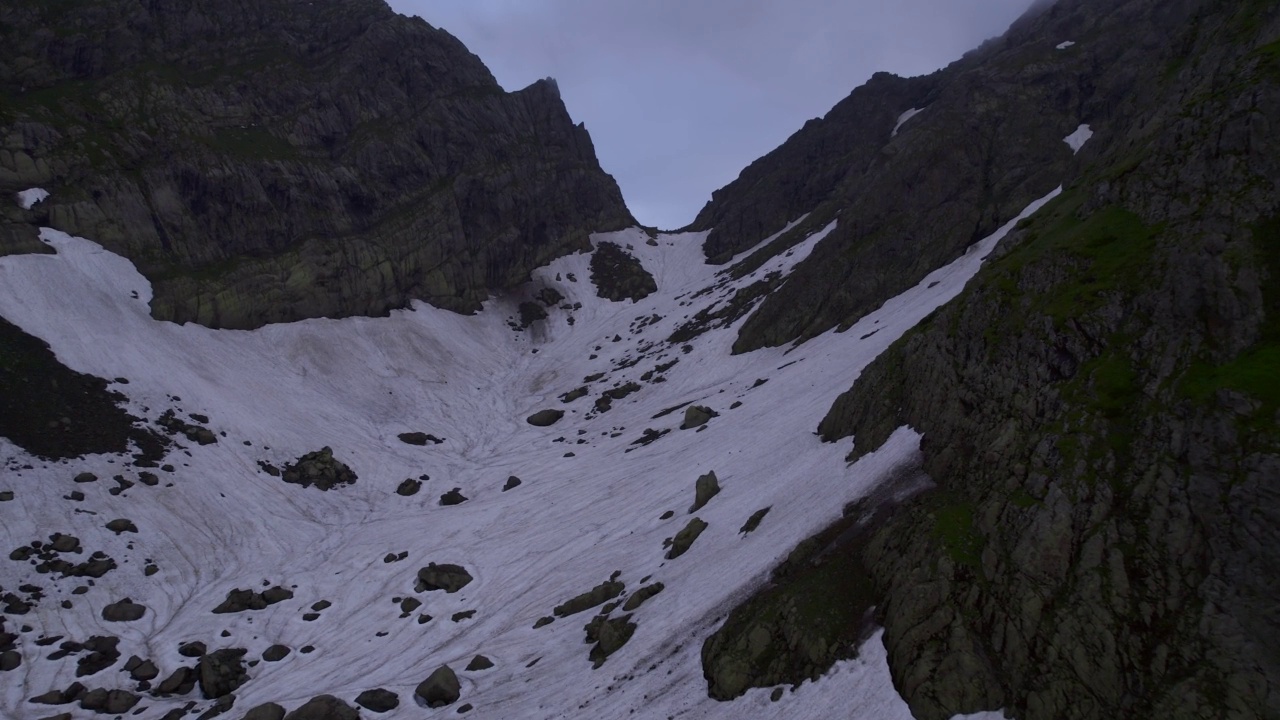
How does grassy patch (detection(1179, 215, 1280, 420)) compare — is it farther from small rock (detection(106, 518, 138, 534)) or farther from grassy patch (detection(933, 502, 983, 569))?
small rock (detection(106, 518, 138, 534))

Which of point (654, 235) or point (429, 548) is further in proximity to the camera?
point (654, 235)

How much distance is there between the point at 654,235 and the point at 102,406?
11276 centimetres

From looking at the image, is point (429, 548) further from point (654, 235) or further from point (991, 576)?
point (654, 235)

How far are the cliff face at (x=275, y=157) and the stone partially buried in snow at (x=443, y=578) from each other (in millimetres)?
43978

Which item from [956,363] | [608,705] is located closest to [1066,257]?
[956,363]

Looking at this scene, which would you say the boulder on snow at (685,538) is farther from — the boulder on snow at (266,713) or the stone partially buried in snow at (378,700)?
the boulder on snow at (266,713)

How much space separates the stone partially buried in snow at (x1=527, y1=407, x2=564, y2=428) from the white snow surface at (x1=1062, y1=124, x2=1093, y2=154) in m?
63.6

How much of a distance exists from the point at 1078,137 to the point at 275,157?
3863 inches

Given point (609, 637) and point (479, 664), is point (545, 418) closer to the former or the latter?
point (479, 664)

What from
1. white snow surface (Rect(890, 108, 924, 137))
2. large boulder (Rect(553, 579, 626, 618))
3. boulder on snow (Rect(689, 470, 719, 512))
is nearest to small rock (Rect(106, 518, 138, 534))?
large boulder (Rect(553, 579, 626, 618))

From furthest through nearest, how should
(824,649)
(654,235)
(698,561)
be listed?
(654,235) → (698,561) → (824,649)

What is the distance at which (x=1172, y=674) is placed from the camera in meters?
16.5

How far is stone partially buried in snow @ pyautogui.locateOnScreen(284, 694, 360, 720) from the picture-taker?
30188 mm

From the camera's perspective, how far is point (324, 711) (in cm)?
3034
